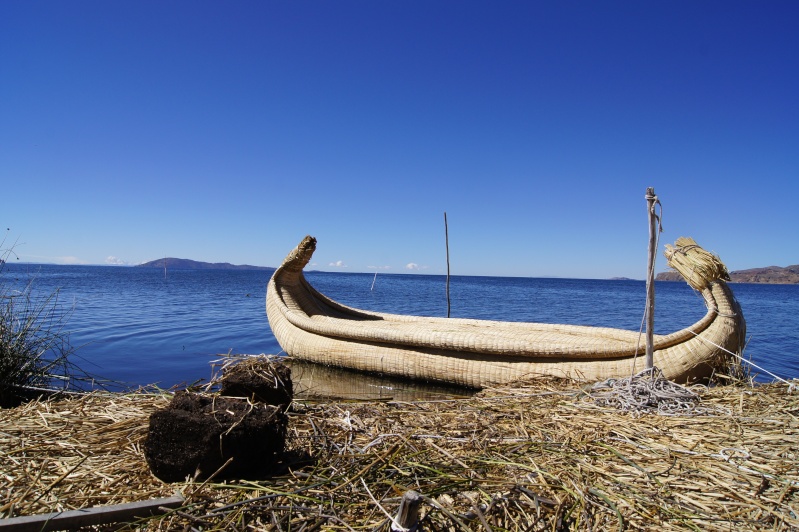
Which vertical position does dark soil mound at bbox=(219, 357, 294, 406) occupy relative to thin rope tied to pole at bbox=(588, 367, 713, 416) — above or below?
above

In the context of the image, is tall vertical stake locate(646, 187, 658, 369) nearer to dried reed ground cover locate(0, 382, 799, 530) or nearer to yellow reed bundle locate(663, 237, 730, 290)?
yellow reed bundle locate(663, 237, 730, 290)

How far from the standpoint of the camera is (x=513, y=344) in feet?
19.0

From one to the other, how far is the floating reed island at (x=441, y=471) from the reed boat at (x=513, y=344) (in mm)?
1482

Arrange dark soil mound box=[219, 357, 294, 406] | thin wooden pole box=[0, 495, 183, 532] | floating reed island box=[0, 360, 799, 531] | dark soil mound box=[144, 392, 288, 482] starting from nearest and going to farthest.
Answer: thin wooden pole box=[0, 495, 183, 532], floating reed island box=[0, 360, 799, 531], dark soil mound box=[144, 392, 288, 482], dark soil mound box=[219, 357, 294, 406]

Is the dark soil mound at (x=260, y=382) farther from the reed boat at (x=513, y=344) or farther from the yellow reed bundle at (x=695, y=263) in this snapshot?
the yellow reed bundle at (x=695, y=263)

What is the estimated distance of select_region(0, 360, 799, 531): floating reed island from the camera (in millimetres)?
1917

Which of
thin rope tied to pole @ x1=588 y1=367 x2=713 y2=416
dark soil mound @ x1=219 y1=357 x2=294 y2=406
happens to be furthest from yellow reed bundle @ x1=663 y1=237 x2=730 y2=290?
dark soil mound @ x1=219 y1=357 x2=294 y2=406

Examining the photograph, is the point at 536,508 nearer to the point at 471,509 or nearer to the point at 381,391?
the point at 471,509

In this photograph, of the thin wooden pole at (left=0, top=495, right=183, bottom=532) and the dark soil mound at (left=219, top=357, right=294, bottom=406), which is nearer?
the thin wooden pole at (left=0, top=495, right=183, bottom=532)

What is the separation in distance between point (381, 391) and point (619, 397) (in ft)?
10.9

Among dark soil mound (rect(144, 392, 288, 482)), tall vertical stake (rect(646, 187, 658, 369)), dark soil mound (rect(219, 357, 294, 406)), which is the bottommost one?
dark soil mound (rect(144, 392, 288, 482))

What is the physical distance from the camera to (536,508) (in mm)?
1950

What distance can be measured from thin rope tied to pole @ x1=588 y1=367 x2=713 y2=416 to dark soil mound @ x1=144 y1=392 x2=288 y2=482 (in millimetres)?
2829

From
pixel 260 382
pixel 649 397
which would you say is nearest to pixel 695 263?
pixel 649 397
